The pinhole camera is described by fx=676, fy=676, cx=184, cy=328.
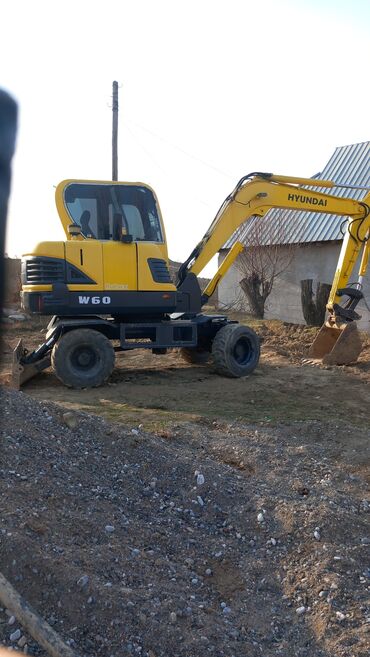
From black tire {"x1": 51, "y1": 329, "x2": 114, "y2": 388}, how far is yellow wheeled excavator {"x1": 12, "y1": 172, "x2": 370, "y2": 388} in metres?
0.01

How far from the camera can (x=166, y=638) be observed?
139 inches

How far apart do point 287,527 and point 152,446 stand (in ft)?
5.29

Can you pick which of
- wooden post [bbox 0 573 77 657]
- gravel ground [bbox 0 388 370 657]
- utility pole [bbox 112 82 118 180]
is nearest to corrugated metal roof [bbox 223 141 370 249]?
utility pole [bbox 112 82 118 180]

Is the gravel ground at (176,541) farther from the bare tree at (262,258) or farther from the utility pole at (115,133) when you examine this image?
the utility pole at (115,133)

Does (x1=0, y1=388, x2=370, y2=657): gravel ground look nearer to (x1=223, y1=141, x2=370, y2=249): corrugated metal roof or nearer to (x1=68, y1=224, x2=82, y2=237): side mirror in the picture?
(x1=68, y1=224, x2=82, y2=237): side mirror

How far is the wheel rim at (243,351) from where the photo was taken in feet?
36.4

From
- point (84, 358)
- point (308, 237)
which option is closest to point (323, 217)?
point (308, 237)

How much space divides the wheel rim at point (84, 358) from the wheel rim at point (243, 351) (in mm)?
2404

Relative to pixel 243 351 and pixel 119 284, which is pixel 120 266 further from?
Answer: pixel 243 351

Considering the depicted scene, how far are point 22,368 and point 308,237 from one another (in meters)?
11.3

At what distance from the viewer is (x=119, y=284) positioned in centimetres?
1011

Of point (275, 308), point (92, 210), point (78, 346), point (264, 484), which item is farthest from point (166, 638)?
point (275, 308)

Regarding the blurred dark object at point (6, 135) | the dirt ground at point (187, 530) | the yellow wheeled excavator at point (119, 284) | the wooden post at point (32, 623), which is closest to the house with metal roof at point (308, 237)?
the yellow wheeled excavator at point (119, 284)

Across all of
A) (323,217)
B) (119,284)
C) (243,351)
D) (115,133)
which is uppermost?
(115,133)
